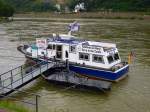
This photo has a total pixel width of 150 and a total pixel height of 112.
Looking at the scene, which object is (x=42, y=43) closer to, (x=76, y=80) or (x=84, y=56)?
(x=84, y=56)

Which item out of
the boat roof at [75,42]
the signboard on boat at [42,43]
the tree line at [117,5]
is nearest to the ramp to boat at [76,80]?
the boat roof at [75,42]

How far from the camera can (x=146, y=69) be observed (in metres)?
40.4

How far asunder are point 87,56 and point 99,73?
79.2 inches

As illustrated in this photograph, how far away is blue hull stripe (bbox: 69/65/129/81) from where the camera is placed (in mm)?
35031

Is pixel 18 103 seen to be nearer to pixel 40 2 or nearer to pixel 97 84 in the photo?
pixel 97 84

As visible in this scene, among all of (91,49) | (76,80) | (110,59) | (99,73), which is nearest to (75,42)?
(91,49)

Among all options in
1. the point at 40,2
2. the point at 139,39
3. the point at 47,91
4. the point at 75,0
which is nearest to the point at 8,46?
the point at 139,39

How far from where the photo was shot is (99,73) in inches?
1391

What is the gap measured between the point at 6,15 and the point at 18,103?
320 feet

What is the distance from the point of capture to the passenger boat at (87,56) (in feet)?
116

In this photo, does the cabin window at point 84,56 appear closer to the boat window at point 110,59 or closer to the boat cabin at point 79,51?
the boat cabin at point 79,51

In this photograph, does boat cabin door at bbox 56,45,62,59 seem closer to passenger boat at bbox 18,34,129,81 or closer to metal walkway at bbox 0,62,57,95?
passenger boat at bbox 18,34,129,81

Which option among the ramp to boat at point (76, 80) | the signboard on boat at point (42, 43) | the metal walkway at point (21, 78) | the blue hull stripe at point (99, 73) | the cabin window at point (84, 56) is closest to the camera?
the metal walkway at point (21, 78)

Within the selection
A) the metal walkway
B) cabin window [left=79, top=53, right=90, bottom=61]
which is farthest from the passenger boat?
the metal walkway
